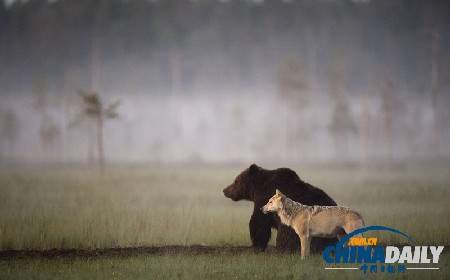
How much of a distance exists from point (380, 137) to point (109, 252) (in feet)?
292

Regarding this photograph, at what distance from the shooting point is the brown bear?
1055cm

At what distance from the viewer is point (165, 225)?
16.3m

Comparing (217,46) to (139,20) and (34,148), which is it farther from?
(34,148)

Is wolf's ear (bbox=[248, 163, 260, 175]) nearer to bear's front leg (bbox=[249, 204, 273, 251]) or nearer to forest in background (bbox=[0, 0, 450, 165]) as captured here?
bear's front leg (bbox=[249, 204, 273, 251])

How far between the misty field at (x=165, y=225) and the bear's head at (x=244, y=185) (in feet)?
4.57

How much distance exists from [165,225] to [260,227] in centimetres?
602

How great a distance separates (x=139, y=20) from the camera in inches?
7589

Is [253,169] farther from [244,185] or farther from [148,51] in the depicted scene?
[148,51]

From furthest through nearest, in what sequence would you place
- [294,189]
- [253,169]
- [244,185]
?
[244,185]
[253,169]
[294,189]

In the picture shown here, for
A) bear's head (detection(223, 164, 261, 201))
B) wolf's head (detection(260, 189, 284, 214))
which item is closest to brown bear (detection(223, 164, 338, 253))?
bear's head (detection(223, 164, 261, 201))

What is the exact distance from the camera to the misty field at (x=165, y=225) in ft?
31.7

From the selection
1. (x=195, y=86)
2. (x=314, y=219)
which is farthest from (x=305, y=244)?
(x=195, y=86)

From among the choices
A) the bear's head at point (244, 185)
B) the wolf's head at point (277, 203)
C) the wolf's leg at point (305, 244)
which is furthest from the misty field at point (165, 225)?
the bear's head at point (244, 185)

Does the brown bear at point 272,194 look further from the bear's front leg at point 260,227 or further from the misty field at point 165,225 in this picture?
the misty field at point 165,225
